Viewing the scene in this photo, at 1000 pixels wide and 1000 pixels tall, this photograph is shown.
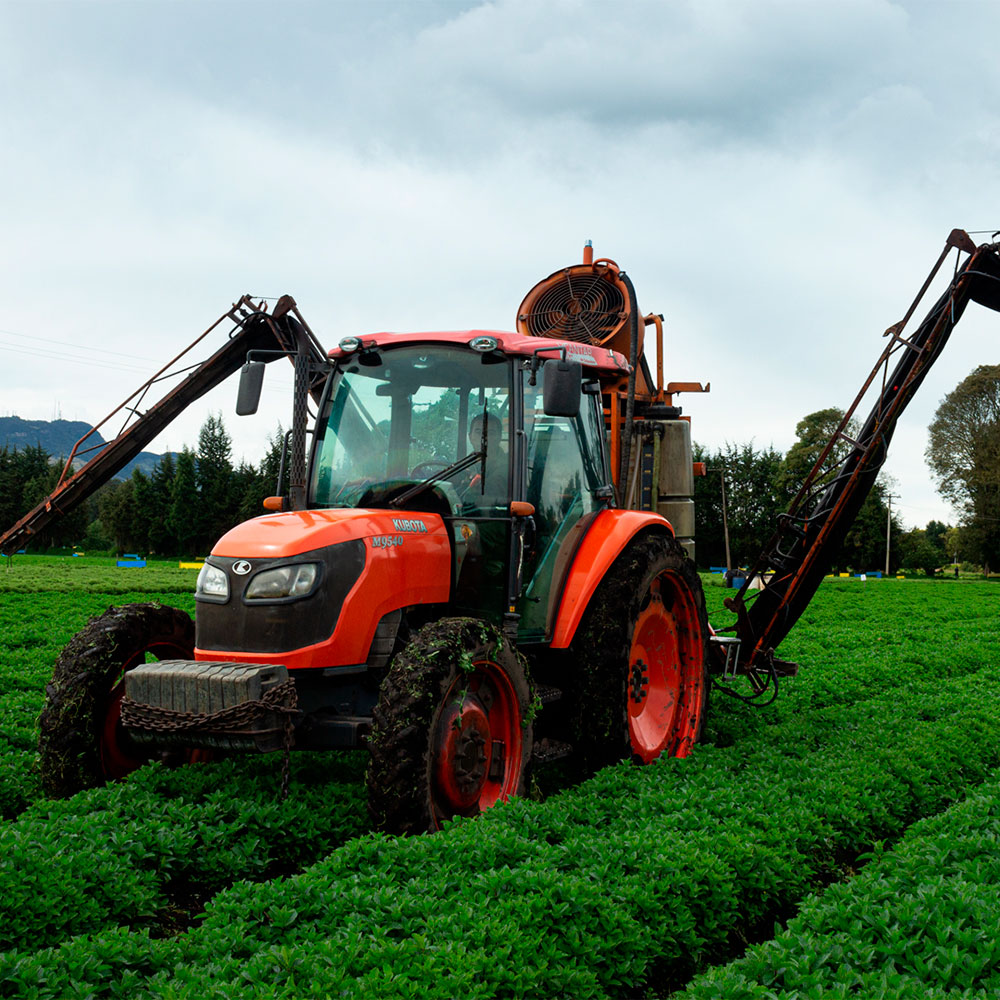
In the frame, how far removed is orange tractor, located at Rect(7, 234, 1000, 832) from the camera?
4.60 meters

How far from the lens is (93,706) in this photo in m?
5.22

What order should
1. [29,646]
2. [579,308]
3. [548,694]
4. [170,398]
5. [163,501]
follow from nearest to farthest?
[548,694]
[579,308]
[29,646]
[170,398]
[163,501]

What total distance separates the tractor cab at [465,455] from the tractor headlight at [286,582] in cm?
87

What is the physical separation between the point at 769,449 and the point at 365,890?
61149 mm

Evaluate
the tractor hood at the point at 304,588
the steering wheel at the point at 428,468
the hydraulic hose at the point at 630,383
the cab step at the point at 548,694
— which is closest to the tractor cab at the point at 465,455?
the steering wheel at the point at 428,468

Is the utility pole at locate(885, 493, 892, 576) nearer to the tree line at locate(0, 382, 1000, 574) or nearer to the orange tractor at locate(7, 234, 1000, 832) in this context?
the tree line at locate(0, 382, 1000, 574)

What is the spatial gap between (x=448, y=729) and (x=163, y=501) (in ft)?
211

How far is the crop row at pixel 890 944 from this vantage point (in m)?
3.25

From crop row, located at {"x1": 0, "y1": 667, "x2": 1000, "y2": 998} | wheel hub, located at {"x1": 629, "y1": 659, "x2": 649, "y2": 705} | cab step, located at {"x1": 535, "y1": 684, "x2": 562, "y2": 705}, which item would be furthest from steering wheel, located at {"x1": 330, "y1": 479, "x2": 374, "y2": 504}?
wheel hub, located at {"x1": 629, "y1": 659, "x2": 649, "y2": 705}

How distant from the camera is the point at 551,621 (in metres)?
5.90

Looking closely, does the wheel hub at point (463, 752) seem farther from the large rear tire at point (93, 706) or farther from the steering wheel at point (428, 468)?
the large rear tire at point (93, 706)

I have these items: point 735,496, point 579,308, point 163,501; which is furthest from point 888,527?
point 579,308

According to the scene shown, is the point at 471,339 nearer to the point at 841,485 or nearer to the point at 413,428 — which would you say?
the point at 413,428

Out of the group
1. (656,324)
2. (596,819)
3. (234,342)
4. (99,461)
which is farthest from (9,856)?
(99,461)
